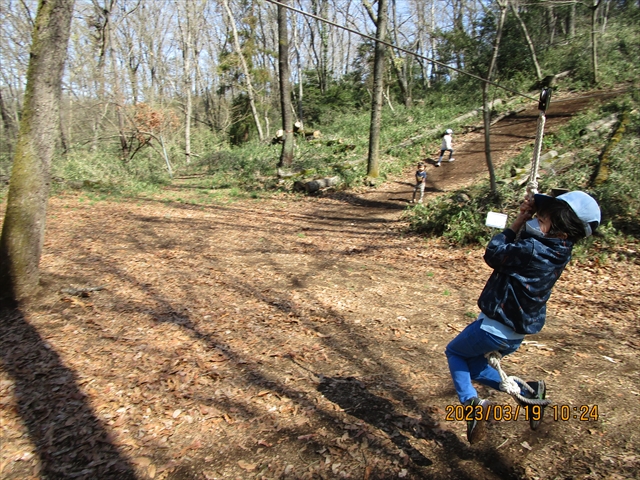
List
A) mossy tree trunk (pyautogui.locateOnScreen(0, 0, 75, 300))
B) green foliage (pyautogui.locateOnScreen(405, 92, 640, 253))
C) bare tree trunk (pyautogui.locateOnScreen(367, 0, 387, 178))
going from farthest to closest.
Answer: bare tree trunk (pyautogui.locateOnScreen(367, 0, 387, 178)) → green foliage (pyautogui.locateOnScreen(405, 92, 640, 253)) → mossy tree trunk (pyautogui.locateOnScreen(0, 0, 75, 300))

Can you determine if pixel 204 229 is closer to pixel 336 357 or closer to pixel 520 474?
pixel 336 357

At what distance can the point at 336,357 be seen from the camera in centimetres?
446

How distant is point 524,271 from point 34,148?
5293mm

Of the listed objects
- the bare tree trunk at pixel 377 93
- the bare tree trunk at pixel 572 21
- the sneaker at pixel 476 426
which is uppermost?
the bare tree trunk at pixel 572 21

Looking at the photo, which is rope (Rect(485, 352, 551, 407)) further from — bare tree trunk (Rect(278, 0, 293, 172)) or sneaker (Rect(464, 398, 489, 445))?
bare tree trunk (Rect(278, 0, 293, 172))

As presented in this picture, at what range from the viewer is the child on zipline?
247cm

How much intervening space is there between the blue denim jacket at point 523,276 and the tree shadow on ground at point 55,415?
2696mm

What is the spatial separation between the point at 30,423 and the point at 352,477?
8.35ft

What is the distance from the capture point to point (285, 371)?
4137mm

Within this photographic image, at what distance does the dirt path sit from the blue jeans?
20.8 inches

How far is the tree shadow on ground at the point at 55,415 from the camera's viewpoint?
9.51 feet

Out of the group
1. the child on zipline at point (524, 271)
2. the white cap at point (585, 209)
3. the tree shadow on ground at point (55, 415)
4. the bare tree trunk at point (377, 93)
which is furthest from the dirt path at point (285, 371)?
the bare tree trunk at point (377, 93)

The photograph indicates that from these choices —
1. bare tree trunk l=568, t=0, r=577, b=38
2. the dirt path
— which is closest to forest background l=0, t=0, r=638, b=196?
bare tree trunk l=568, t=0, r=577, b=38
